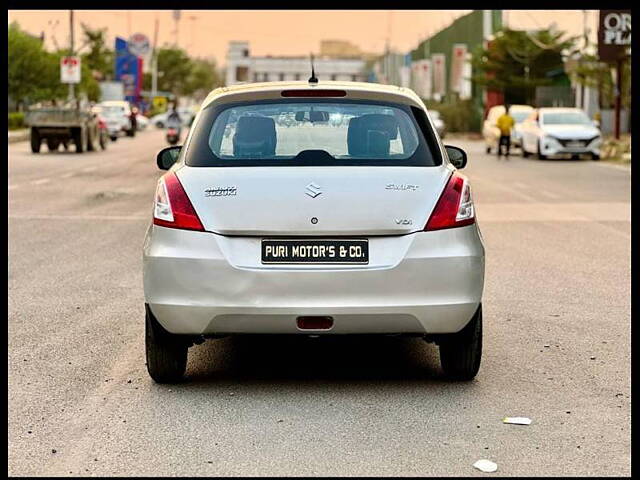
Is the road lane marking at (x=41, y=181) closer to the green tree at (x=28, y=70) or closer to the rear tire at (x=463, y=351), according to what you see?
the rear tire at (x=463, y=351)

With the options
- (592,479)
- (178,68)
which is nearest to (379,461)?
(592,479)

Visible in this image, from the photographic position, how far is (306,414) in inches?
258

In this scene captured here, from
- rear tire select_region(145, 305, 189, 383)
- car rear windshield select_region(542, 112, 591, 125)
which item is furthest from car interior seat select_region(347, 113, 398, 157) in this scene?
car rear windshield select_region(542, 112, 591, 125)

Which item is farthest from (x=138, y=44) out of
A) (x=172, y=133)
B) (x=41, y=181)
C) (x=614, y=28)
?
(x=41, y=181)

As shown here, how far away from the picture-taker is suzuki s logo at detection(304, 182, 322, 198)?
680 centimetres

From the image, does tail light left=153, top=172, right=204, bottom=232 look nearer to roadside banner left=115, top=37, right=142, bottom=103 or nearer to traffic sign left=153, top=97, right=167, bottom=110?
roadside banner left=115, top=37, right=142, bottom=103

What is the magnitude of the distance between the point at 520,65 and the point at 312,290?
65090 millimetres

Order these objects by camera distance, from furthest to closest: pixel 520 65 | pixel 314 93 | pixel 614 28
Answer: pixel 520 65, pixel 614 28, pixel 314 93

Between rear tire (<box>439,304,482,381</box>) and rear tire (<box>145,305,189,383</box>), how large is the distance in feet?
4.34

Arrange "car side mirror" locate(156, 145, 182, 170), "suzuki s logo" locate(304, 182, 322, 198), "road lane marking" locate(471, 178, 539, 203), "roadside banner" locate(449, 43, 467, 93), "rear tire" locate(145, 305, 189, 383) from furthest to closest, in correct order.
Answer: "roadside banner" locate(449, 43, 467, 93) < "road lane marking" locate(471, 178, 539, 203) < "car side mirror" locate(156, 145, 182, 170) < "rear tire" locate(145, 305, 189, 383) < "suzuki s logo" locate(304, 182, 322, 198)

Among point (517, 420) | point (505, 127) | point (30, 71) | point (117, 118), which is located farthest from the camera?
point (30, 71)

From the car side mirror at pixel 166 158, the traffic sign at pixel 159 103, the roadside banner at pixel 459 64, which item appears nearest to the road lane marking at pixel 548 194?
the car side mirror at pixel 166 158

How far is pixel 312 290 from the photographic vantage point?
6684mm

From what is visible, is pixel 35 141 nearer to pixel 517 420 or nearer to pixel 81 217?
pixel 81 217
